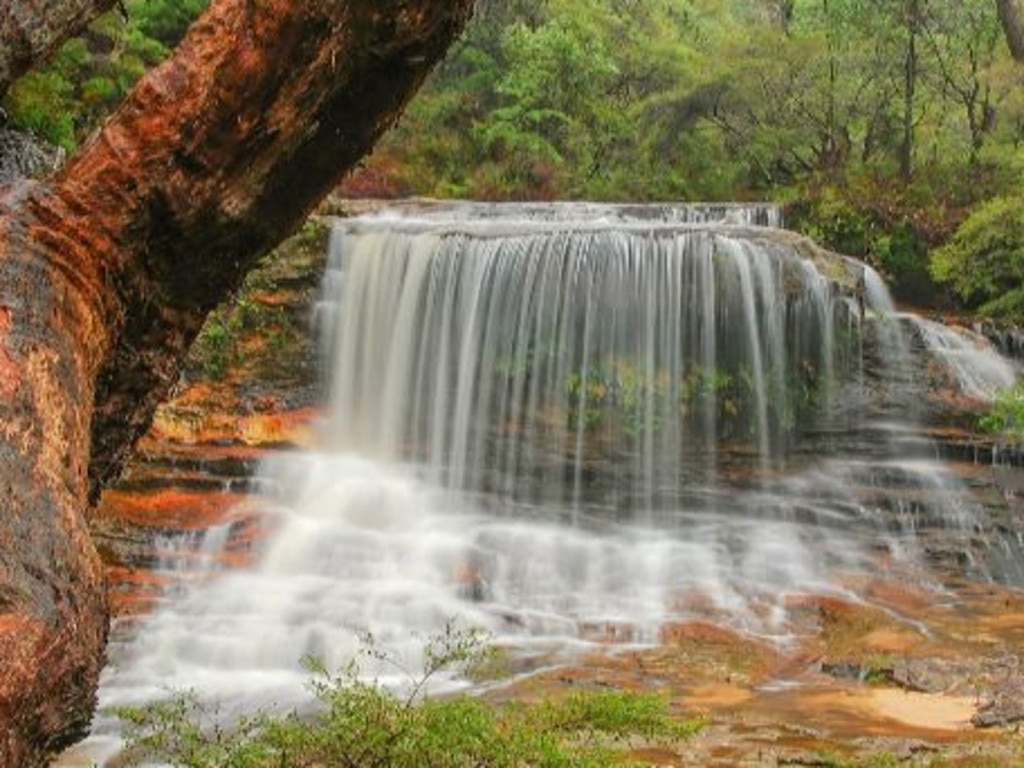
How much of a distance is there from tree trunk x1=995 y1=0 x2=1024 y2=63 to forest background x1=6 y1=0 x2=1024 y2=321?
0.32 feet

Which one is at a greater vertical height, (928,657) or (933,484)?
(933,484)

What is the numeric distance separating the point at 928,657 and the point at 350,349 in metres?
9.12

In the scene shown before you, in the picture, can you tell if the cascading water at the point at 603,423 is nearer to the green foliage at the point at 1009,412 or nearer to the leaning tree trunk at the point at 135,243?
the green foliage at the point at 1009,412

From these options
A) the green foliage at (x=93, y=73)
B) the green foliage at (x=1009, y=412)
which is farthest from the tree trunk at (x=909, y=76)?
the green foliage at (x=93, y=73)

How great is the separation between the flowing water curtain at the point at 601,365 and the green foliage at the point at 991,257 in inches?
115

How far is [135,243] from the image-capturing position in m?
2.93

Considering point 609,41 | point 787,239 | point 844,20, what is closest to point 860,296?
point 787,239

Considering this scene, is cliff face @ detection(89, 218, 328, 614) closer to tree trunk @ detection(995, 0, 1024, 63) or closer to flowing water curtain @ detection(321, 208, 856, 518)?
flowing water curtain @ detection(321, 208, 856, 518)

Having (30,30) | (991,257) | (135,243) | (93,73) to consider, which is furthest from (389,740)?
(93,73)

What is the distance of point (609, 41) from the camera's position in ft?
92.0

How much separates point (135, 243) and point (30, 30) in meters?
0.95

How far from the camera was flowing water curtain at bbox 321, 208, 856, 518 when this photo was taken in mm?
14156

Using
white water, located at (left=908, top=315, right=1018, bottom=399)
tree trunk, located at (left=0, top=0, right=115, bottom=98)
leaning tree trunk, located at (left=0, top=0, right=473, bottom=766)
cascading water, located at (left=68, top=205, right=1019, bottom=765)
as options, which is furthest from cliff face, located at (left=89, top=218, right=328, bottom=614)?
white water, located at (left=908, top=315, right=1018, bottom=399)

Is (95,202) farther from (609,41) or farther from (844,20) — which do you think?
(609,41)
